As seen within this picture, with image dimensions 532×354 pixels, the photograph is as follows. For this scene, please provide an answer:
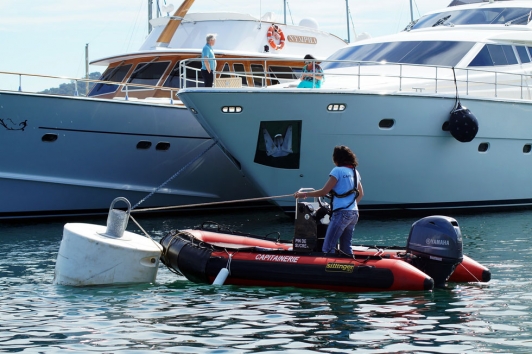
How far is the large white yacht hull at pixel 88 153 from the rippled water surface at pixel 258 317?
19.1 feet

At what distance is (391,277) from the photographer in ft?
28.1

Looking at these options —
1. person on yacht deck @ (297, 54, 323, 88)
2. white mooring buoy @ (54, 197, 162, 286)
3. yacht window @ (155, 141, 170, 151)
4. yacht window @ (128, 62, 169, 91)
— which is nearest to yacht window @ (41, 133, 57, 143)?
yacht window @ (155, 141, 170, 151)

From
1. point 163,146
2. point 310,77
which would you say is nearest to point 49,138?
point 163,146

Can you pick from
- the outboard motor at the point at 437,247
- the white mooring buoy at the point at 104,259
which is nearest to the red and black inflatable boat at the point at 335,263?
the outboard motor at the point at 437,247

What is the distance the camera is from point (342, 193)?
29.4 feet

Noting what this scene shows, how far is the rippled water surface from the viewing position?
21.5 ft

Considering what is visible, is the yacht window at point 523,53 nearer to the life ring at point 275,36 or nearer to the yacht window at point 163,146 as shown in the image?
the life ring at point 275,36

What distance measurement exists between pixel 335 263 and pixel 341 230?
41cm

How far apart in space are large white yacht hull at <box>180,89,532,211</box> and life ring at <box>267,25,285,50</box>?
19.4 ft

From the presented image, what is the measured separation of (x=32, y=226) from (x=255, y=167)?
450 centimetres

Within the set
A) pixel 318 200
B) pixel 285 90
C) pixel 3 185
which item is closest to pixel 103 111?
pixel 3 185

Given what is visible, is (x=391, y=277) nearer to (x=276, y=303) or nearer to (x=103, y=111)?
(x=276, y=303)

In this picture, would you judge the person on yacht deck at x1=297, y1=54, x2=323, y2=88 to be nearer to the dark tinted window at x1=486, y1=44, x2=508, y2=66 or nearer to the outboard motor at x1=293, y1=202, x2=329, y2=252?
the dark tinted window at x1=486, y1=44, x2=508, y2=66

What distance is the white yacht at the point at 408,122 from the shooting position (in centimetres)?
1460
